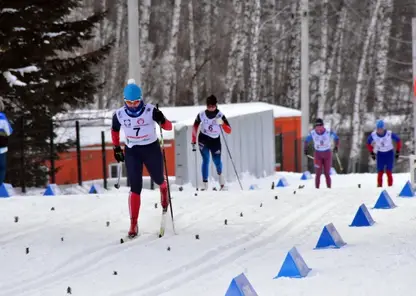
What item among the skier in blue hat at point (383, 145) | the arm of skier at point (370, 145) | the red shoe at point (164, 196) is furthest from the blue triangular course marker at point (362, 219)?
the arm of skier at point (370, 145)

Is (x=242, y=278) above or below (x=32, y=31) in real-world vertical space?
below

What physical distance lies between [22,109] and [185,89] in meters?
26.6

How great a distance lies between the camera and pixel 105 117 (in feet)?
82.6

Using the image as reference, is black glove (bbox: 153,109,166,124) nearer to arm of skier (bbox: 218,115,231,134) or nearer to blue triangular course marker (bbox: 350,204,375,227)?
blue triangular course marker (bbox: 350,204,375,227)

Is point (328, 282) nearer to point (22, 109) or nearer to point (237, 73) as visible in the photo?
point (22, 109)

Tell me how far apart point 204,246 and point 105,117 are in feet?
49.1

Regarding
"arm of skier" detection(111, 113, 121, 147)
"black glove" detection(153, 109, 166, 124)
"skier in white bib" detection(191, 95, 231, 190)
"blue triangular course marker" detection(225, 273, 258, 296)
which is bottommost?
"blue triangular course marker" detection(225, 273, 258, 296)

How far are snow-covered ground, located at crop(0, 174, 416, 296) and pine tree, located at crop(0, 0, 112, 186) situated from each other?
265 inches

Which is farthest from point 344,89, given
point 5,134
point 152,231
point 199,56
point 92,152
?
point 152,231

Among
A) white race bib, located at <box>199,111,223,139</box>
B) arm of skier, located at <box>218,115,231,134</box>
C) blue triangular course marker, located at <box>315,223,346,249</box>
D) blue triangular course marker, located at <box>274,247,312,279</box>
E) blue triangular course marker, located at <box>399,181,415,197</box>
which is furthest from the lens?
white race bib, located at <box>199,111,223,139</box>

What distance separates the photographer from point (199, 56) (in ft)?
163

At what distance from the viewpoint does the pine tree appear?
21.7 meters

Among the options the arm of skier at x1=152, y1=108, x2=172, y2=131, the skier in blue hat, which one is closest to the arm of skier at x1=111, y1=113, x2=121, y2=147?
the arm of skier at x1=152, y1=108, x2=172, y2=131

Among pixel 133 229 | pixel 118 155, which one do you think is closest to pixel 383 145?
pixel 118 155
